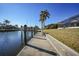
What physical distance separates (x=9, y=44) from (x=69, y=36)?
5.89ft

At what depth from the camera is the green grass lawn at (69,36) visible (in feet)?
14.7

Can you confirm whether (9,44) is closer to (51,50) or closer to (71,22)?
(51,50)

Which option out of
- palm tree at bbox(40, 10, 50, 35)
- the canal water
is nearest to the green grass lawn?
palm tree at bbox(40, 10, 50, 35)

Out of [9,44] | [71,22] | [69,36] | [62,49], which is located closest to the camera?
[62,49]

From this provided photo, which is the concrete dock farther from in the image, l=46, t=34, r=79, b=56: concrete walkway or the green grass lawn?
the green grass lawn

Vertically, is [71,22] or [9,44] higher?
[71,22]

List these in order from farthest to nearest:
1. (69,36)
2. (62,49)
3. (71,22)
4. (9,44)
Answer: (9,44) → (71,22) → (69,36) → (62,49)

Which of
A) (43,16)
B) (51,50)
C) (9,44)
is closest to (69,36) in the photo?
(51,50)

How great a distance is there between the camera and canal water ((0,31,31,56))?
4.81 m

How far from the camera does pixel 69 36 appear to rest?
4.73 m

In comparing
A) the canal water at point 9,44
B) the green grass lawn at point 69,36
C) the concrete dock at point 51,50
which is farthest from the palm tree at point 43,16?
the canal water at point 9,44

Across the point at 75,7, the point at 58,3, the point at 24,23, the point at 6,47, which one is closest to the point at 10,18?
the point at 24,23

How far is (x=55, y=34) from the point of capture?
17.7ft

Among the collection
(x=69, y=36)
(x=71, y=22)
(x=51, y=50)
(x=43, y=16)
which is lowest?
(x=51, y=50)
